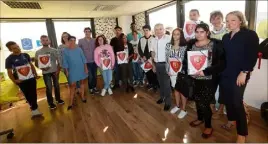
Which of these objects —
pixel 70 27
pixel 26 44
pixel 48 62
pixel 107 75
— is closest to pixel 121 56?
pixel 107 75

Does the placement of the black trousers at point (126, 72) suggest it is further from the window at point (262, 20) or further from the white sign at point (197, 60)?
the window at point (262, 20)

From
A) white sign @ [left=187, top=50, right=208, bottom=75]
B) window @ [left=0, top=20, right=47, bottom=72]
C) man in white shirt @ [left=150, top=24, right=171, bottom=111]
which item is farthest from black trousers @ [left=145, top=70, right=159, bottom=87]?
window @ [left=0, top=20, right=47, bottom=72]

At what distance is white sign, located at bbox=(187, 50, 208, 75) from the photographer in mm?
1963

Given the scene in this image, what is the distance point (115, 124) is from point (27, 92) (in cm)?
169

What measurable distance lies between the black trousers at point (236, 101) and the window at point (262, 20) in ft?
4.42

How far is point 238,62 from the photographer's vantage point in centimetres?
174

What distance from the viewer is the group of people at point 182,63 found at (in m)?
1.76

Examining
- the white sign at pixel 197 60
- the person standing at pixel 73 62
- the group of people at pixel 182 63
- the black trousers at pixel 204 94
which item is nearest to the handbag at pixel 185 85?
the group of people at pixel 182 63

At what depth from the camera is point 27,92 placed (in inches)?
123

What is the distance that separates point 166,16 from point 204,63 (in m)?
3.86

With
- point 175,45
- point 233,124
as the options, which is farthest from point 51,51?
point 233,124

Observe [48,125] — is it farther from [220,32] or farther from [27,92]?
[220,32]

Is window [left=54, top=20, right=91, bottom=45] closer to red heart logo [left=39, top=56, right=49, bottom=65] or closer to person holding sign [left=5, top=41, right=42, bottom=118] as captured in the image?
red heart logo [left=39, top=56, right=49, bottom=65]

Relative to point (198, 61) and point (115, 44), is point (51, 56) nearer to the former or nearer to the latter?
point (115, 44)
